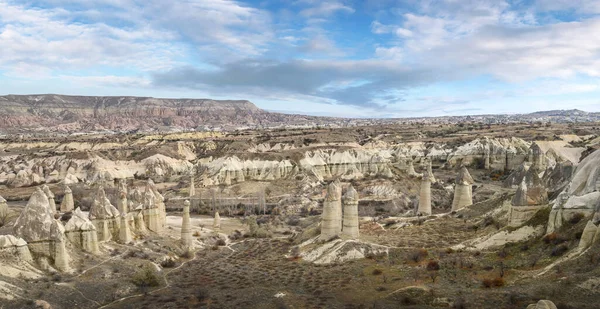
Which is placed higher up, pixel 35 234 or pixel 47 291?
pixel 35 234

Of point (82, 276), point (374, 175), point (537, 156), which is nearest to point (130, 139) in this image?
point (374, 175)

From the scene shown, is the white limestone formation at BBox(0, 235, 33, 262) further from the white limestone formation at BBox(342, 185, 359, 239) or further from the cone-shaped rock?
the cone-shaped rock

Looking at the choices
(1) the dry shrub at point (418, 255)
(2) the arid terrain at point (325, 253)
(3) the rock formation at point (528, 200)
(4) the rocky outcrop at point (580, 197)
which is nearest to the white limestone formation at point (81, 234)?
(2) the arid terrain at point (325, 253)

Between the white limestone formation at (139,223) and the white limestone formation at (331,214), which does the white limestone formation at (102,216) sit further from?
the white limestone formation at (331,214)

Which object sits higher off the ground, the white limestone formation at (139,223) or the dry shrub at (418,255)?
the dry shrub at (418,255)

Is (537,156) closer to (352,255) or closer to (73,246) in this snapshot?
(352,255)

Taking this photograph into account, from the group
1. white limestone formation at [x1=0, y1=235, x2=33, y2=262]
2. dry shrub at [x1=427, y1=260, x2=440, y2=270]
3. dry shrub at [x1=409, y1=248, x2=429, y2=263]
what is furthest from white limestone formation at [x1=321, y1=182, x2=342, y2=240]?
white limestone formation at [x1=0, y1=235, x2=33, y2=262]
